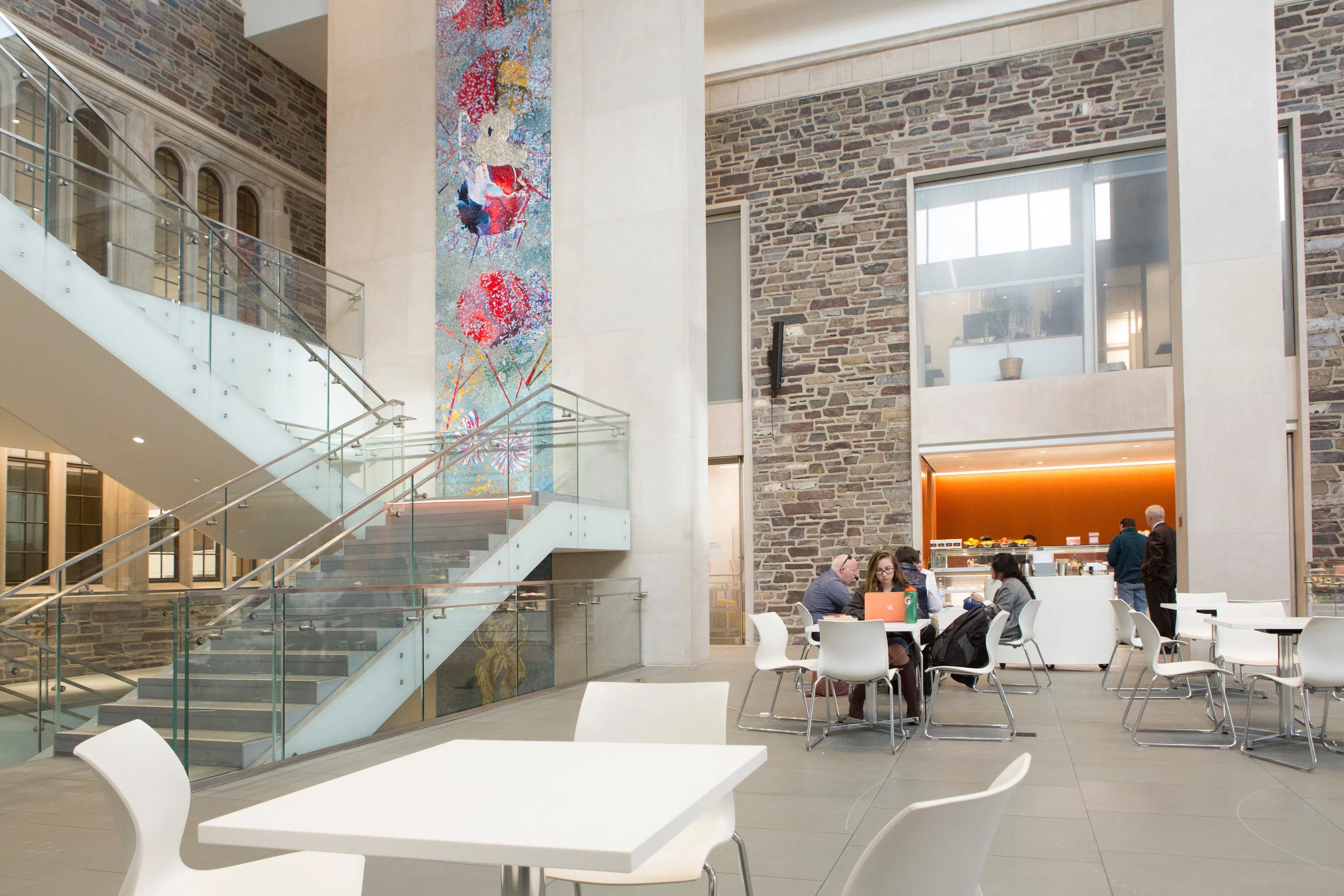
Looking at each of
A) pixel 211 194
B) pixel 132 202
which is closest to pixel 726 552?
pixel 211 194

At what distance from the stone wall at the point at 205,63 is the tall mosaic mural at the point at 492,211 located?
2963mm

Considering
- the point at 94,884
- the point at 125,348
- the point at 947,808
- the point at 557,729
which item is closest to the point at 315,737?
the point at 557,729

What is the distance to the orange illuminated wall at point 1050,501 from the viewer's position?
13312 millimetres

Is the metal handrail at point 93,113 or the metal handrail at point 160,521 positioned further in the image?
the metal handrail at point 93,113

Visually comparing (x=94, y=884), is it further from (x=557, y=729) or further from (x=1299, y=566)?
(x=1299, y=566)

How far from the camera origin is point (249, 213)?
12508 millimetres

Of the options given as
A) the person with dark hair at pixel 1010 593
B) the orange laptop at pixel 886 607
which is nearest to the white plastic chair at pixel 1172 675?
the person with dark hair at pixel 1010 593

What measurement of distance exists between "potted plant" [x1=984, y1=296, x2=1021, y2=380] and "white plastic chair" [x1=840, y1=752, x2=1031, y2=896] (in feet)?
36.2

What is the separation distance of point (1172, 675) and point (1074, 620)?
2986 millimetres

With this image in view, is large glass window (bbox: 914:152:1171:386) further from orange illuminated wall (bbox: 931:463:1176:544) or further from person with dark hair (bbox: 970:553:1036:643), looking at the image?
person with dark hair (bbox: 970:553:1036:643)

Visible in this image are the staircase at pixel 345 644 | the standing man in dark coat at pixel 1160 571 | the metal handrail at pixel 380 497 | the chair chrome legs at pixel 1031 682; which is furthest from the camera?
the standing man in dark coat at pixel 1160 571

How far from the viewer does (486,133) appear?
422 inches

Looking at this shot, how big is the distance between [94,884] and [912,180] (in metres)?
11.4

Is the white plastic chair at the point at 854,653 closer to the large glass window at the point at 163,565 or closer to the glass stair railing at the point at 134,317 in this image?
the glass stair railing at the point at 134,317
